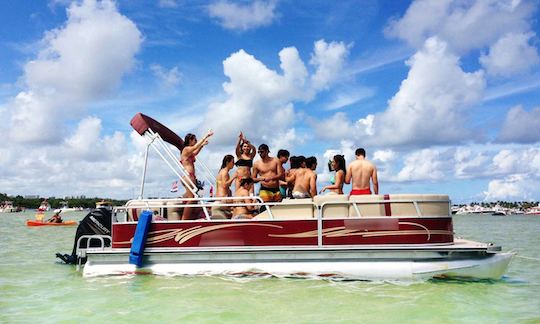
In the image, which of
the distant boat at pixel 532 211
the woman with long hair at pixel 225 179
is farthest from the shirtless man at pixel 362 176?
the distant boat at pixel 532 211

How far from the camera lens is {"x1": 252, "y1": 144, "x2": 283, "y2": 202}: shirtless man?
9234 mm

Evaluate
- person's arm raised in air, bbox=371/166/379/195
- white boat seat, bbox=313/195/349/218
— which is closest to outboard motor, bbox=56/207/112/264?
white boat seat, bbox=313/195/349/218

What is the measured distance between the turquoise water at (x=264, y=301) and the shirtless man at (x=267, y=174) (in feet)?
5.11

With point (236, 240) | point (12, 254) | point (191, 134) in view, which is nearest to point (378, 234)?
point (236, 240)

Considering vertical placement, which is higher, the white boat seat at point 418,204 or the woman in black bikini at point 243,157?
the woman in black bikini at point 243,157

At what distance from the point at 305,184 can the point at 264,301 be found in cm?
283

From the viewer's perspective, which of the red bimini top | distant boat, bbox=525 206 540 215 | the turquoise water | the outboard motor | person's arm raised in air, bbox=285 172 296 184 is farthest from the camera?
distant boat, bbox=525 206 540 215

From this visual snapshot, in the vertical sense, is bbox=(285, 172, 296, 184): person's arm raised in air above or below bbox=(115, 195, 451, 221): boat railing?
above

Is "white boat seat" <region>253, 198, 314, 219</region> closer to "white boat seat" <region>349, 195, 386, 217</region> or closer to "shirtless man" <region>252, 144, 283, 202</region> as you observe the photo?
"shirtless man" <region>252, 144, 283, 202</region>

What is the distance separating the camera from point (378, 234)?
8352 millimetres

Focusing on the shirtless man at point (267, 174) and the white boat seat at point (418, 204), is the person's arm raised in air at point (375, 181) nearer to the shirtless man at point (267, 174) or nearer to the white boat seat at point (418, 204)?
the white boat seat at point (418, 204)

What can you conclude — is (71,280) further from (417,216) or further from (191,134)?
(417,216)

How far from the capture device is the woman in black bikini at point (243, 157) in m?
9.36

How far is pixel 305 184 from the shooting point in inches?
372
